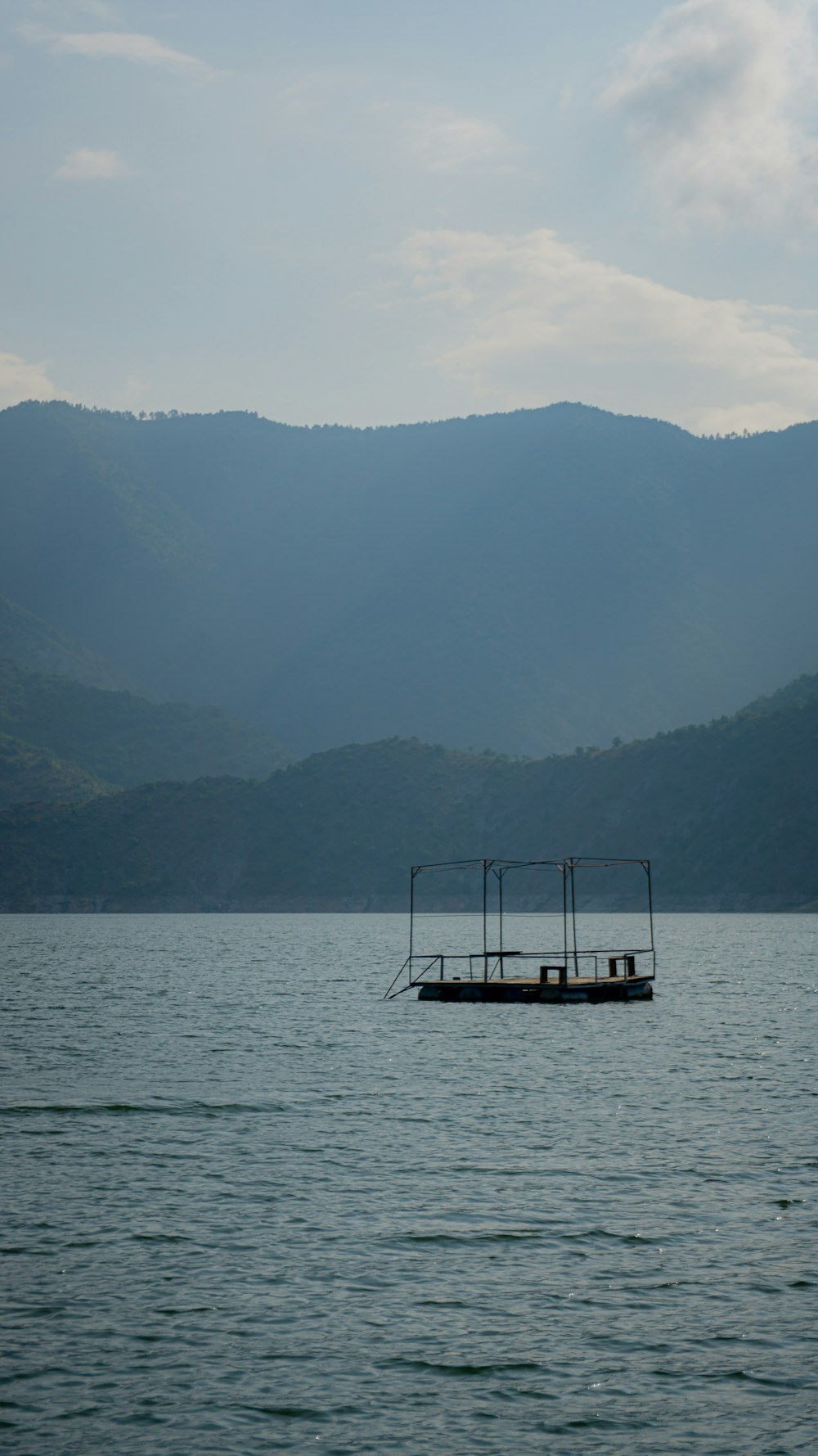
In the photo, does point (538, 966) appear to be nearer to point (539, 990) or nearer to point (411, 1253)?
point (539, 990)

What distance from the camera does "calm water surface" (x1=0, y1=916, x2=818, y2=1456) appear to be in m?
17.2

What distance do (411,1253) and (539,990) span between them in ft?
162

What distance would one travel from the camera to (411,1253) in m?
24.2

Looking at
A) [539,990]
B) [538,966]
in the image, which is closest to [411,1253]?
[539,990]

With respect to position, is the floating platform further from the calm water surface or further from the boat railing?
the calm water surface

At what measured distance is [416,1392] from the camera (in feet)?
58.8

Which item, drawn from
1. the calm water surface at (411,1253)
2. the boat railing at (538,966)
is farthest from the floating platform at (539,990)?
the calm water surface at (411,1253)

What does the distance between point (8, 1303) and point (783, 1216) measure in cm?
1339

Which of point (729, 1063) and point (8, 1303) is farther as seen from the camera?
point (729, 1063)

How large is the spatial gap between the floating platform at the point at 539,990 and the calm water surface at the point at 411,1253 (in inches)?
730

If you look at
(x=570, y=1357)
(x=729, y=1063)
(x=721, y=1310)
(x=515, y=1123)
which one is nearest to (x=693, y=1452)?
(x=570, y=1357)

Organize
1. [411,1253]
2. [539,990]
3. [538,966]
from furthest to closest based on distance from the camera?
[538,966], [539,990], [411,1253]

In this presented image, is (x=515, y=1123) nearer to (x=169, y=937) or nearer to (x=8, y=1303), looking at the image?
(x=8, y=1303)

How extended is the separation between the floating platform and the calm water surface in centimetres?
1855
